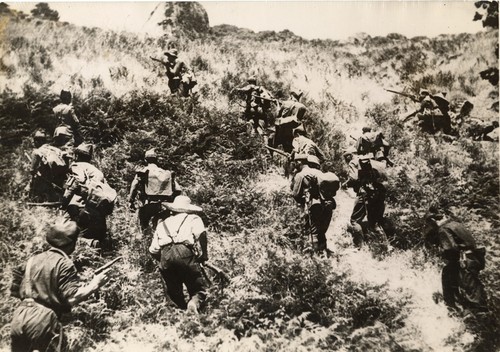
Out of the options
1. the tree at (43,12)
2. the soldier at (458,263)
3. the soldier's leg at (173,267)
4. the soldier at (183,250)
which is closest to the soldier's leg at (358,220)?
the soldier at (458,263)

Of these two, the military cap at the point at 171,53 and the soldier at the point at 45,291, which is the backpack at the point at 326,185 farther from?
the military cap at the point at 171,53

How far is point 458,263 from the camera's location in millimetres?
6238

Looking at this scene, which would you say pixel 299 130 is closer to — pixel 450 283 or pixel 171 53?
pixel 171 53

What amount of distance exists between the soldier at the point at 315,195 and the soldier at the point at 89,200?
114 inches

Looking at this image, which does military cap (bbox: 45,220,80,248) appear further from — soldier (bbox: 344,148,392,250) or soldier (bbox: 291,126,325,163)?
soldier (bbox: 344,148,392,250)

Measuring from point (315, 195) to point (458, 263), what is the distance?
7.17 feet

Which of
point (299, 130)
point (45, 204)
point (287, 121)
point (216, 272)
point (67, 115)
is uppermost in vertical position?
point (287, 121)

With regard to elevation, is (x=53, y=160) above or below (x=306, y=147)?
below

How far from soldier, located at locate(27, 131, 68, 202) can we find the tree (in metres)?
2.40

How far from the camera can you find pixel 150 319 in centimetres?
611

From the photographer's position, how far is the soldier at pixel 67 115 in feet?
27.4

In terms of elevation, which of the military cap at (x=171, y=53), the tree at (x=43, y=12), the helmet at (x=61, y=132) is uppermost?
the tree at (x=43, y=12)

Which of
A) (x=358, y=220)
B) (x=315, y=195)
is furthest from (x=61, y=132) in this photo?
(x=358, y=220)

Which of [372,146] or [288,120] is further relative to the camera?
[288,120]
